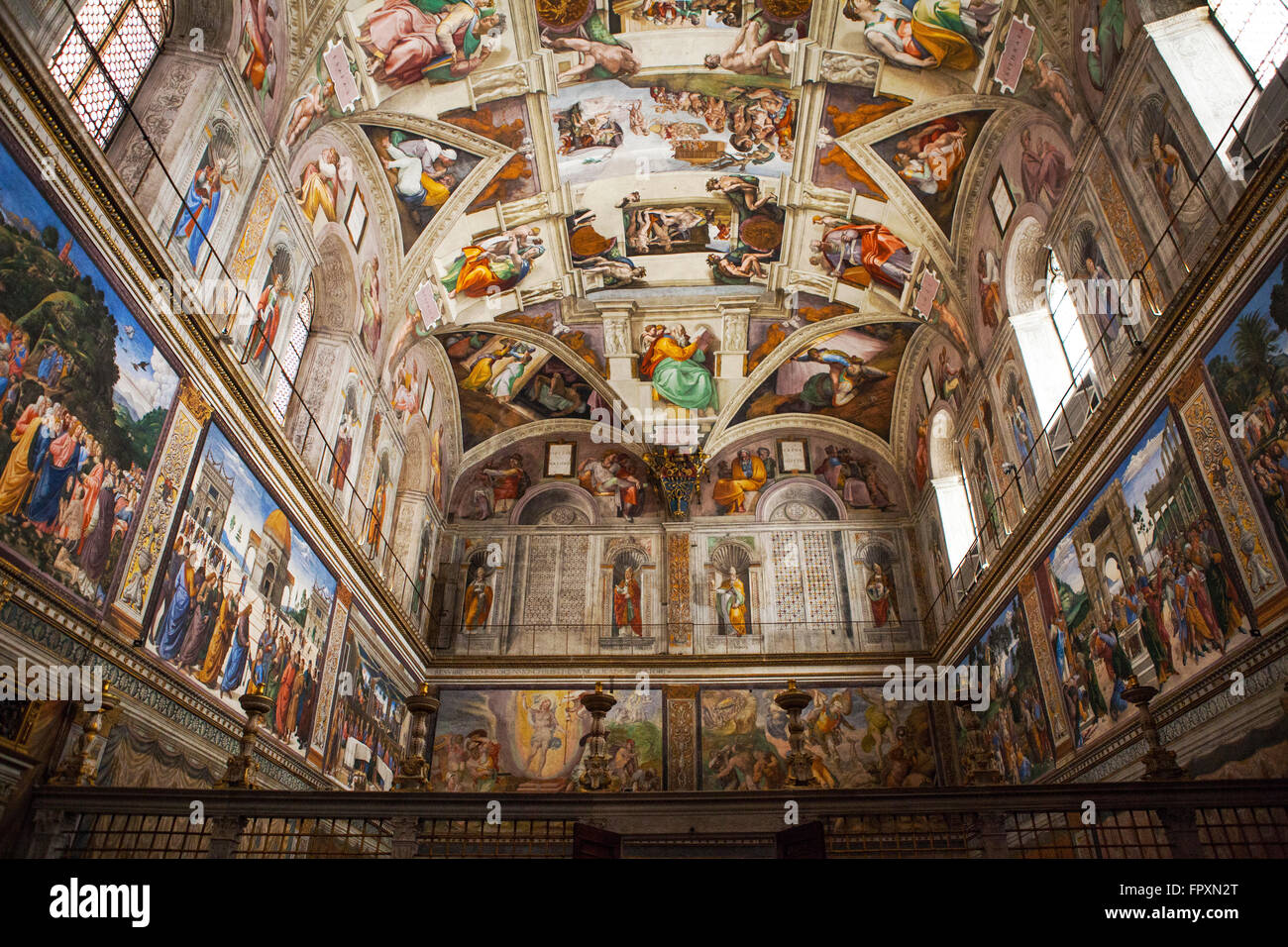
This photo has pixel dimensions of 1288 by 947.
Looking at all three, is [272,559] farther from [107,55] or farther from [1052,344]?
[1052,344]

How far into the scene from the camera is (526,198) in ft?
58.3

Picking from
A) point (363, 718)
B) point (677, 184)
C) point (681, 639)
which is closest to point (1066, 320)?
point (677, 184)

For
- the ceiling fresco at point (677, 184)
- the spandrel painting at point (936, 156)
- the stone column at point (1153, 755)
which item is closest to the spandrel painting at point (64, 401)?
the ceiling fresco at point (677, 184)

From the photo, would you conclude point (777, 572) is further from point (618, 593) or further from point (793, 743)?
point (793, 743)

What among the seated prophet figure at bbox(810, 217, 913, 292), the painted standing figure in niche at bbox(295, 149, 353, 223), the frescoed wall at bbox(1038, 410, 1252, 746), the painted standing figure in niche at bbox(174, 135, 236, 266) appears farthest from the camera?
the seated prophet figure at bbox(810, 217, 913, 292)

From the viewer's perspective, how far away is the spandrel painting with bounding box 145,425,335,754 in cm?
1069

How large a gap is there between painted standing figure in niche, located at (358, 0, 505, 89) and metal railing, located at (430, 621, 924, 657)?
12181 mm

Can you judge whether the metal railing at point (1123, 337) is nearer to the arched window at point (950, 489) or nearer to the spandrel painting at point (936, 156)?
the arched window at point (950, 489)

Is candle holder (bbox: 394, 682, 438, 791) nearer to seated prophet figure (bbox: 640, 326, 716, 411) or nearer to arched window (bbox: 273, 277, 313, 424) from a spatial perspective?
arched window (bbox: 273, 277, 313, 424)

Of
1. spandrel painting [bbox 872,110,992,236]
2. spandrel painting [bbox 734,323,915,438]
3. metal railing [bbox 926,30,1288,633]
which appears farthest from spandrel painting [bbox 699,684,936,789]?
spandrel painting [bbox 872,110,992,236]

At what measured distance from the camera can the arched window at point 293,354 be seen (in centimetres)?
1391

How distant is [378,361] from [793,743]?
11.6 m

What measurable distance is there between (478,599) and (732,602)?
20.4 ft
